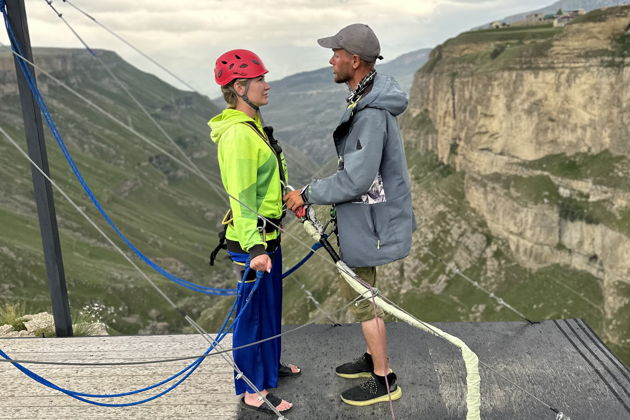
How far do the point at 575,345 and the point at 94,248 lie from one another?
95.2 m

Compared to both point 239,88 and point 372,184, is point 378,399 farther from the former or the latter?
point 239,88

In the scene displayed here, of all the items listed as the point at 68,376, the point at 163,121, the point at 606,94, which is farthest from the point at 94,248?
the point at 163,121

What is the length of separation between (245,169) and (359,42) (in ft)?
4.12

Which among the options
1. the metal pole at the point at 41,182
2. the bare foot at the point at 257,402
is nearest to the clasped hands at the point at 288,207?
the bare foot at the point at 257,402

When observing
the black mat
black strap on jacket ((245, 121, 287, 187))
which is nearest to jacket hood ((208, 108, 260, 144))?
black strap on jacket ((245, 121, 287, 187))

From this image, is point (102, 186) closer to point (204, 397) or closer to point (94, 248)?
point (94, 248)

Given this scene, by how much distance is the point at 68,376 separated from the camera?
16.0ft

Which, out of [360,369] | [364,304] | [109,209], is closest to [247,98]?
[364,304]

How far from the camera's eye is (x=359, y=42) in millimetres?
3725

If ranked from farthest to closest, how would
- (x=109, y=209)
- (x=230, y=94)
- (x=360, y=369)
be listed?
(x=109, y=209)
(x=360, y=369)
(x=230, y=94)

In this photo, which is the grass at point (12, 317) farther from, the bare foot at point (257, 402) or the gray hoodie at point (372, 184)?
the gray hoodie at point (372, 184)

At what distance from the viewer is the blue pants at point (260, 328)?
420cm

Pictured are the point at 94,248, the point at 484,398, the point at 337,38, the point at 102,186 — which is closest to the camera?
the point at 337,38

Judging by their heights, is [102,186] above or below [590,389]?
below
